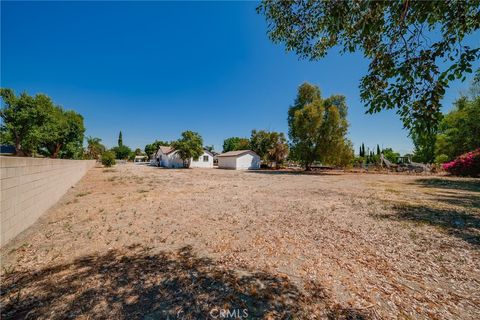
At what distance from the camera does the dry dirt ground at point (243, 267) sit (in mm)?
2291

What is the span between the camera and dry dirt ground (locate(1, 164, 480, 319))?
7.52 ft

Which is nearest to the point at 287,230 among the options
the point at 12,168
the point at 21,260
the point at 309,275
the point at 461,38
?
the point at 309,275

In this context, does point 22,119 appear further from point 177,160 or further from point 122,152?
point 122,152

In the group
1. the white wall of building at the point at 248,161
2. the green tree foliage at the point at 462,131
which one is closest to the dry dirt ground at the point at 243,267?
the green tree foliage at the point at 462,131

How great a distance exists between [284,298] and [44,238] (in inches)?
205

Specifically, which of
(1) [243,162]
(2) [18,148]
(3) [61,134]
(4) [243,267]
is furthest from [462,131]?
(2) [18,148]

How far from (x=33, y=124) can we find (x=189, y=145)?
61.6 feet

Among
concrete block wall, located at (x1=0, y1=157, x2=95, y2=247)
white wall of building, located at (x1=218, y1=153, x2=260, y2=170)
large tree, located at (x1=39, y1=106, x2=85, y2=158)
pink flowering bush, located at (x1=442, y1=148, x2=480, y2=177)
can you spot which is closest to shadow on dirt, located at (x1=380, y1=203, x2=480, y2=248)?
concrete block wall, located at (x1=0, y1=157, x2=95, y2=247)

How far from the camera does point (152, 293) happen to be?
8.28 feet

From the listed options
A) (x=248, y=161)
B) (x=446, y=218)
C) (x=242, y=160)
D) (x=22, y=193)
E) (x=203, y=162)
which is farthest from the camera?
(x=203, y=162)

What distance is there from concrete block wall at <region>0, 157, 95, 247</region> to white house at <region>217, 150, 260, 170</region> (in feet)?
95.4

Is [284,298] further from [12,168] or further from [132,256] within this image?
[12,168]

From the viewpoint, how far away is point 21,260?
3.26 m

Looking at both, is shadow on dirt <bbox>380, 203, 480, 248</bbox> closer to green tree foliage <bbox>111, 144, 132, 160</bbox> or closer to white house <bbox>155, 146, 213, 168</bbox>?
white house <bbox>155, 146, 213, 168</bbox>
